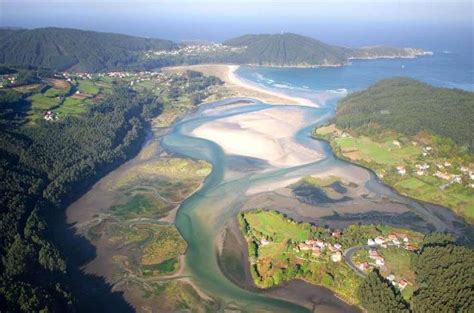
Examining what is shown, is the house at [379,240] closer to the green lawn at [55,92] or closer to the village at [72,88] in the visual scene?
the village at [72,88]

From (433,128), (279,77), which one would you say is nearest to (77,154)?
(433,128)

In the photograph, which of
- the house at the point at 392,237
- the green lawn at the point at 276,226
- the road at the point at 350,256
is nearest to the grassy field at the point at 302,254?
the green lawn at the point at 276,226

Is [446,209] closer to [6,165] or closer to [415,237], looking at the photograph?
[415,237]

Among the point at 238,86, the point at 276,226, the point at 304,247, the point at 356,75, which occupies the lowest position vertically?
the point at 276,226

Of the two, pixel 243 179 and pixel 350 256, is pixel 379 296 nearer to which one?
pixel 350 256

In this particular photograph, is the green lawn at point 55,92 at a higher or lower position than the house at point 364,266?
higher

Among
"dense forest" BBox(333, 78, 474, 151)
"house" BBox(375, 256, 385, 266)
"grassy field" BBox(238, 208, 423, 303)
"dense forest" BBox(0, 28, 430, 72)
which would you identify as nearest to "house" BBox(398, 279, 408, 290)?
"grassy field" BBox(238, 208, 423, 303)

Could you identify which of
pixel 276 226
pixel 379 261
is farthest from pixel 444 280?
pixel 276 226
